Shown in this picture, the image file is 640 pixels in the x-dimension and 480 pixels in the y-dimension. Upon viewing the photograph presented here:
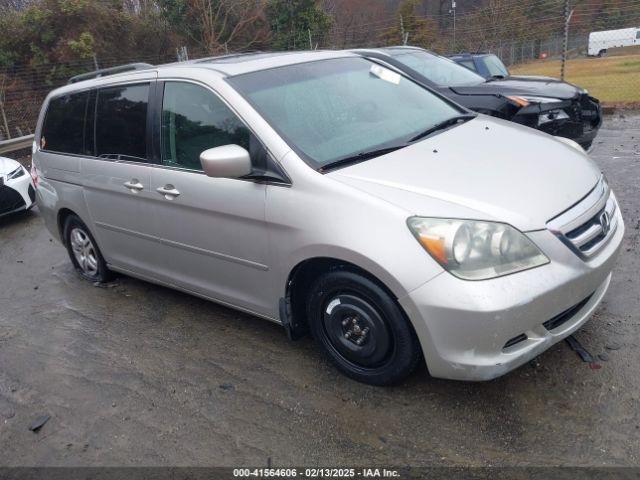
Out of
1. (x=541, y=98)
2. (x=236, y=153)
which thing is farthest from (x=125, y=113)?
(x=541, y=98)

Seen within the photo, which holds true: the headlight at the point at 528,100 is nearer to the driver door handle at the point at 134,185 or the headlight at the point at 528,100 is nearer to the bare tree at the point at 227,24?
the driver door handle at the point at 134,185

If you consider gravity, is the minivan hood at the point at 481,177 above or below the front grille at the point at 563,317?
above

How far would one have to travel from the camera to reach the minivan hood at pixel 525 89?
280 inches

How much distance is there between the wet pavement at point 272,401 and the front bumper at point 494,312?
0.33m

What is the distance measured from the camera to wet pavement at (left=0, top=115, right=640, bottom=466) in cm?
268

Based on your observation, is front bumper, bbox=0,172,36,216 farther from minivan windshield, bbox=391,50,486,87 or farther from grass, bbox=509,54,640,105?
grass, bbox=509,54,640,105

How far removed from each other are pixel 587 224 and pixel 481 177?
0.59 m

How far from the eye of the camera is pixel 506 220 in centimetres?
266

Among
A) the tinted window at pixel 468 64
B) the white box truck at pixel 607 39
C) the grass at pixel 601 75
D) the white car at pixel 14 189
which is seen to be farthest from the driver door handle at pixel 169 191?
the white box truck at pixel 607 39

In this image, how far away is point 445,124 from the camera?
3.82 metres

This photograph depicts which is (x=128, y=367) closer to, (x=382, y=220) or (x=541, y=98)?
(x=382, y=220)

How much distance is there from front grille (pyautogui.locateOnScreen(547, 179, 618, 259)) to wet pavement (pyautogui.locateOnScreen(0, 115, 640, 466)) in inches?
27.0

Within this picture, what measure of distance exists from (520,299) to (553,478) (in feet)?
2.51

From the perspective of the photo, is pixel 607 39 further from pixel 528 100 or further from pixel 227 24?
pixel 528 100
